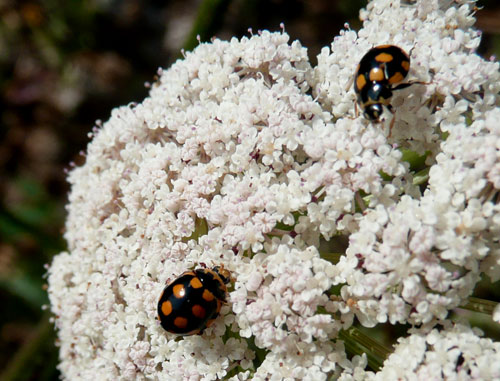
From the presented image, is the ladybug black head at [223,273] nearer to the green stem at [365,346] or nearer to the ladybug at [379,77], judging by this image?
the green stem at [365,346]

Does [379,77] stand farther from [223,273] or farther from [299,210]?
[223,273]

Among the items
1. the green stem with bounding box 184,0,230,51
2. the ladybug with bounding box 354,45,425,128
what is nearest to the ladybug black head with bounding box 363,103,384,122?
the ladybug with bounding box 354,45,425,128

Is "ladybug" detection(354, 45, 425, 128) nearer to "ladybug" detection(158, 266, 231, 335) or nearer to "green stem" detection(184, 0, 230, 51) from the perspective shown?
"ladybug" detection(158, 266, 231, 335)

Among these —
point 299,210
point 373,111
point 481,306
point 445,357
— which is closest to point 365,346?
point 445,357

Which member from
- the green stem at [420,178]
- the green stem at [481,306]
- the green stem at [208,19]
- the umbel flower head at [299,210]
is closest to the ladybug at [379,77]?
the umbel flower head at [299,210]

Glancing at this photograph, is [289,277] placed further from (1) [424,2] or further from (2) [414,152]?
(1) [424,2]

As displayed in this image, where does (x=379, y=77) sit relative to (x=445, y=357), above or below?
above
